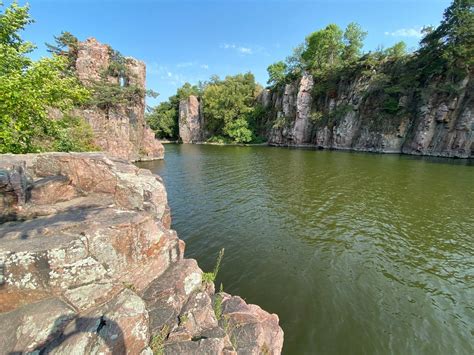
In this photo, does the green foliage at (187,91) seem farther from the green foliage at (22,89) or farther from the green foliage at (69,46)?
the green foliage at (22,89)

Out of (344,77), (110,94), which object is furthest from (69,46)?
(344,77)

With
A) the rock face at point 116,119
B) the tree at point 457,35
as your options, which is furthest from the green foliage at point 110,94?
the tree at point 457,35

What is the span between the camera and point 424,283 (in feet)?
23.5

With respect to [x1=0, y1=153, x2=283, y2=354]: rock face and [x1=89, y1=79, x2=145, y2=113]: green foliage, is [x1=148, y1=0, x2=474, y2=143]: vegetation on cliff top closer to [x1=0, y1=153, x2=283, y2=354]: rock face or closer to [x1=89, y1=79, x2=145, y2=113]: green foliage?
[x1=89, y1=79, x2=145, y2=113]: green foliage

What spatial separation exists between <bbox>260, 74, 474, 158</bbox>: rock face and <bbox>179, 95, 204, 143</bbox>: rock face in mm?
21559

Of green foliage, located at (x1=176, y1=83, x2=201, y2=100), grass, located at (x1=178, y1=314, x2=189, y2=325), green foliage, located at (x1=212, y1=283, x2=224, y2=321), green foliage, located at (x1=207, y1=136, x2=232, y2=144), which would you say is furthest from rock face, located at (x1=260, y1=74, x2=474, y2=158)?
grass, located at (x1=178, y1=314, x2=189, y2=325)

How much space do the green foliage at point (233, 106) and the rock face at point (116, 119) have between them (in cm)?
2896

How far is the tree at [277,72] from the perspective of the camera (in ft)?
203

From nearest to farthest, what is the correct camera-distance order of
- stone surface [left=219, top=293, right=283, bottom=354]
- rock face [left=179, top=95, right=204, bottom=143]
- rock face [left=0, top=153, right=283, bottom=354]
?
1. rock face [left=0, top=153, right=283, bottom=354]
2. stone surface [left=219, top=293, right=283, bottom=354]
3. rock face [left=179, top=95, right=204, bottom=143]

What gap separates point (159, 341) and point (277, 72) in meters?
68.5

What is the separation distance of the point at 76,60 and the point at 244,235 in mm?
34625

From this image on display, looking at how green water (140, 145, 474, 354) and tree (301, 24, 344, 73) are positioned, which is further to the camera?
tree (301, 24, 344, 73)

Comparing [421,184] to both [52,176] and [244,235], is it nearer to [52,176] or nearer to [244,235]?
[244,235]

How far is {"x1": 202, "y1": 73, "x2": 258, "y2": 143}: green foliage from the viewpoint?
6056 centimetres
